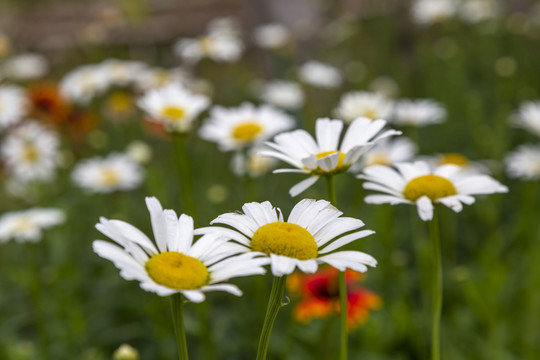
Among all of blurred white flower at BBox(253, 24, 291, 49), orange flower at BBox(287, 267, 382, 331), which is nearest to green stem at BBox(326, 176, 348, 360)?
orange flower at BBox(287, 267, 382, 331)

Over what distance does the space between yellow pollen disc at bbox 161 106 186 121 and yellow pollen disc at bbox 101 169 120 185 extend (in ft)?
2.10

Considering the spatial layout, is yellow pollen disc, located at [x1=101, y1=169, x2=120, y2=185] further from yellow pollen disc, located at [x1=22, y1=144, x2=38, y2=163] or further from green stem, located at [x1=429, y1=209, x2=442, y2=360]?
green stem, located at [x1=429, y1=209, x2=442, y2=360]

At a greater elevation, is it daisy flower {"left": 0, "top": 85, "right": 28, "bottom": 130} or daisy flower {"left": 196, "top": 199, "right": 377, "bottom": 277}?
daisy flower {"left": 0, "top": 85, "right": 28, "bottom": 130}

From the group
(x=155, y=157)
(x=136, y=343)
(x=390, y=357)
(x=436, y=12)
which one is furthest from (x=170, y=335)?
(x=436, y=12)

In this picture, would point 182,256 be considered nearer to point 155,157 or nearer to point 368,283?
point 368,283

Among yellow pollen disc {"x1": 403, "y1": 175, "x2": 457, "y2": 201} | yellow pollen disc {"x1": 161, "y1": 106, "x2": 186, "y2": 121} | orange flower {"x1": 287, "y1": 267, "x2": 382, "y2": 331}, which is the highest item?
yellow pollen disc {"x1": 161, "y1": 106, "x2": 186, "y2": 121}

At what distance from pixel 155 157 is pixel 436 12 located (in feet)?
5.91

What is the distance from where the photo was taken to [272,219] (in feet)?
1.97

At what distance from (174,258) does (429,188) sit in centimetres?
39

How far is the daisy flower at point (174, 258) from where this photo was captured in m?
0.49

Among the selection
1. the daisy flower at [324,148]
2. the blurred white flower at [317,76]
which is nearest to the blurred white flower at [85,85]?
the blurred white flower at [317,76]

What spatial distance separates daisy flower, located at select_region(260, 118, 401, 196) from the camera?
69 centimetres

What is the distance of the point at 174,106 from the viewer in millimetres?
1440

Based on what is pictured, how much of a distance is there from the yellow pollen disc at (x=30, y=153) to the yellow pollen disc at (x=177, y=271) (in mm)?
1702
